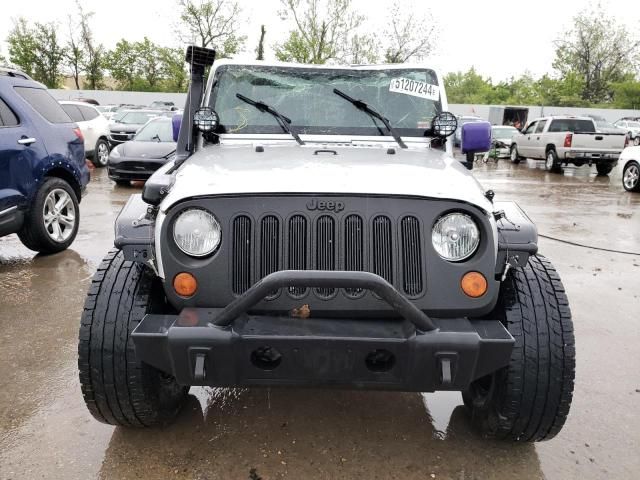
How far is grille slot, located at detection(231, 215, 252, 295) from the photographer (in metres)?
2.21

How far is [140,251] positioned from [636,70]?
6671cm

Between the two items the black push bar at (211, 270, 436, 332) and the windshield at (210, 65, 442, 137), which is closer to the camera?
the black push bar at (211, 270, 436, 332)

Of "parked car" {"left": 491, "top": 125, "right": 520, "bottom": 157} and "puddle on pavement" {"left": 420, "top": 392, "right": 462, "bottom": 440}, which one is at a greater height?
"parked car" {"left": 491, "top": 125, "right": 520, "bottom": 157}

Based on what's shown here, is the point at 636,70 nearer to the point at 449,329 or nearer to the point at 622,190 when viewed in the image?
the point at 622,190

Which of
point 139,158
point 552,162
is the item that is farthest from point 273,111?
point 552,162

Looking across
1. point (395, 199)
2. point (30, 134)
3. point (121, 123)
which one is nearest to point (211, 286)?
point (395, 199)

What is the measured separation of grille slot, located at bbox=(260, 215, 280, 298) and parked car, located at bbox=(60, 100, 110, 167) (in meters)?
12.6

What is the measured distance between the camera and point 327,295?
7.22 feet

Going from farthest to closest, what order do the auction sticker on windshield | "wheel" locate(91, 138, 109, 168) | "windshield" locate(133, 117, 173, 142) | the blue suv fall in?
"wheel" locate(91, 138, 109, 168) → "windshield" locate(133, 117, 173, 142) → the blue suv → the auction sticker on windshield

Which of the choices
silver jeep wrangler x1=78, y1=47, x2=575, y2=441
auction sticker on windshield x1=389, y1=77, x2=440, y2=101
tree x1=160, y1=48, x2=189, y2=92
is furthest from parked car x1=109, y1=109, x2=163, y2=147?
tree x1=160, y1=48, x2=189, y2=92

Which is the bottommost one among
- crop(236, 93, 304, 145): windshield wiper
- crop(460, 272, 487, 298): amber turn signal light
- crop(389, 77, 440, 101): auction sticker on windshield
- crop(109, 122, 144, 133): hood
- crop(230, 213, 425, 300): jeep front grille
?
crop(109, 122, 144, 133): hood

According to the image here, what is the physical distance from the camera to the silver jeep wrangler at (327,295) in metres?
2.03

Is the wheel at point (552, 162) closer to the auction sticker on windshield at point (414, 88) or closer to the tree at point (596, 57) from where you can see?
the auction sticker on windshield at point (414, 88)

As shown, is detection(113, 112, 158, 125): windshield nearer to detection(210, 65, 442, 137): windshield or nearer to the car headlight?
detection(210, 65, 442, 137): windshield
